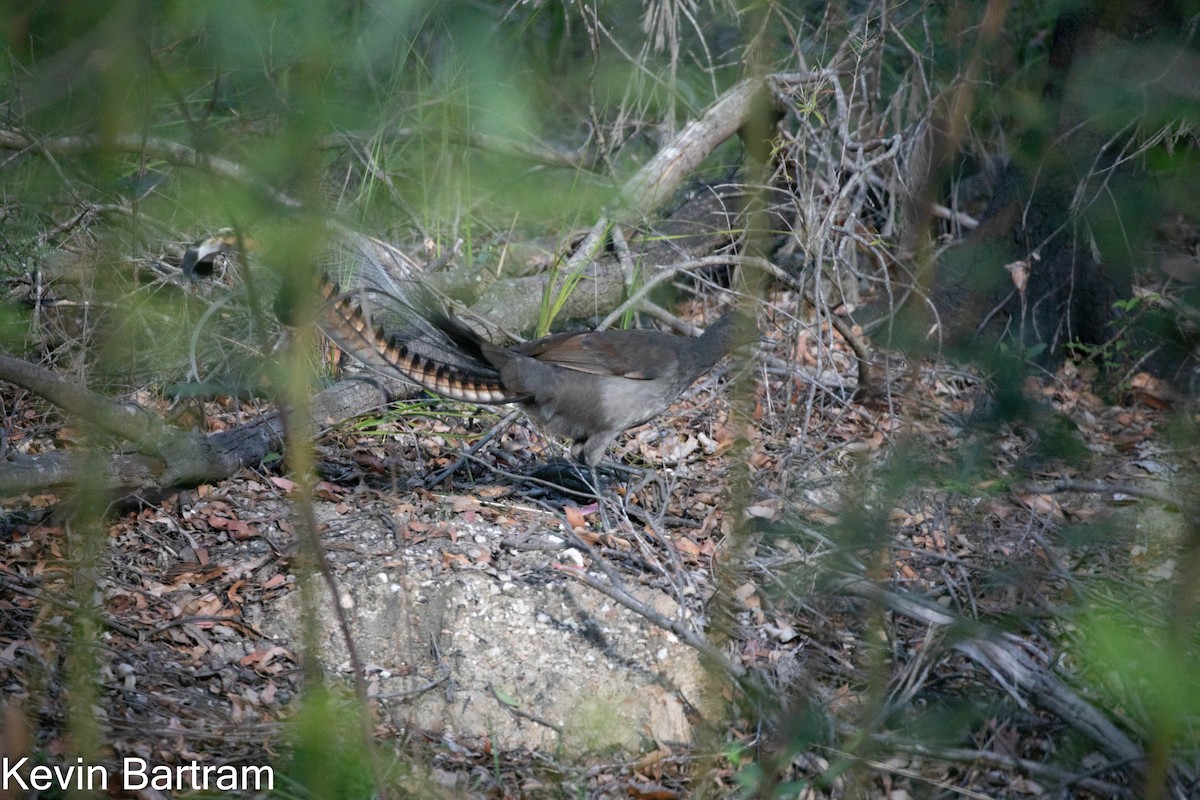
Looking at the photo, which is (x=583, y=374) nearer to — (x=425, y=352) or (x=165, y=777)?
(x=425, y=352)

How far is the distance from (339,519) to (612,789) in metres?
1.82

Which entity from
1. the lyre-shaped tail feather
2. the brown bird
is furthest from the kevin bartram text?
the brown bird

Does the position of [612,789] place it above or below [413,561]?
below

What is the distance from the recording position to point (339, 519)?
14.7 feet

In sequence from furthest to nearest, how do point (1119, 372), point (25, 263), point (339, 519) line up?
point (1119, 372) → point (25, 263) → point (339, 519)

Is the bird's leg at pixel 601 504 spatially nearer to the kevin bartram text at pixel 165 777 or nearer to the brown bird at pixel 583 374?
the brown bird at pixel 583 374

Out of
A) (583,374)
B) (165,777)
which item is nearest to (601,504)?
(583,374)

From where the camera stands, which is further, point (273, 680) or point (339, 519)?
point (339, 519)

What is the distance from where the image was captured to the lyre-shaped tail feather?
3434 millimetres

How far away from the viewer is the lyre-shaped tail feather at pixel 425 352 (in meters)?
3.43

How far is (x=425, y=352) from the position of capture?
4.34 meters

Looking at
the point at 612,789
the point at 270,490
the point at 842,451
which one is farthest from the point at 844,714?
the point at 270,490

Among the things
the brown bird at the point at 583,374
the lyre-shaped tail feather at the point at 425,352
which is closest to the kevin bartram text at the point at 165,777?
the lyre-shaped tail feather at the point at 425,352

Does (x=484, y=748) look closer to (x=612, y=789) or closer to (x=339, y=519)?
(x=612, y=789)
